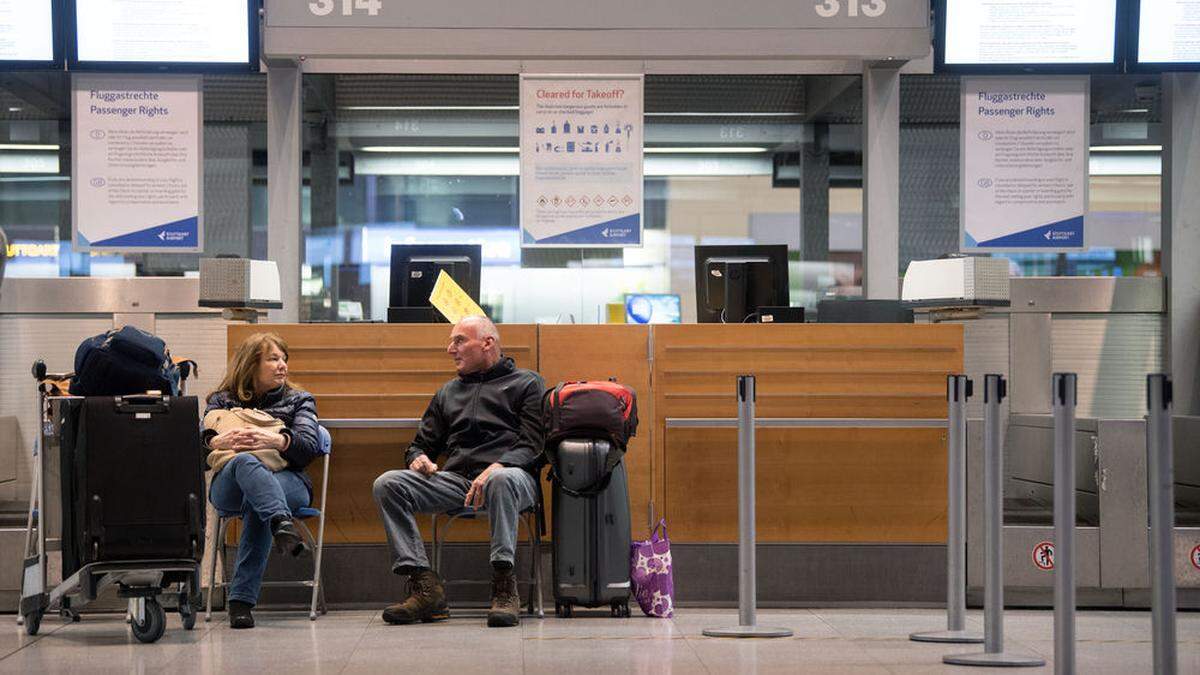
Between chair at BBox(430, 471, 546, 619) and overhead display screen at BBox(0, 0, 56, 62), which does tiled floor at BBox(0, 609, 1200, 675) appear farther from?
overhead display screen at BBox(0, 0, 56, 62)

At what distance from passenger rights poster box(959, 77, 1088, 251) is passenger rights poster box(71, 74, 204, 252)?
393 centimetres

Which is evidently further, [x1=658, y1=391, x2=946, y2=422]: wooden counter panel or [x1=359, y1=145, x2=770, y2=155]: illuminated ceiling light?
[x1=359, y1=145, x2=770, y2=155]: illuminated ceiling light

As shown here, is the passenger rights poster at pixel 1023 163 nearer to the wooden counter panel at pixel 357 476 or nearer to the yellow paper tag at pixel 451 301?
the yellow paper tag at pixel 451 301

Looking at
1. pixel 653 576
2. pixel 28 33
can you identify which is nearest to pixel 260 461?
pixel 653 576

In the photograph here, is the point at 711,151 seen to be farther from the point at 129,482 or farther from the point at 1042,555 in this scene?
the point at 129,482

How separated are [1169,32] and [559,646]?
457 centimetres

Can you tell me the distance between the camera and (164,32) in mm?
7039

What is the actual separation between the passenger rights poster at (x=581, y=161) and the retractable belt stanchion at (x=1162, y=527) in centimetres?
393

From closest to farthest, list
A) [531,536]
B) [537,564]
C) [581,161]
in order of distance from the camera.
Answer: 1. [537,564]
2. [531,536]
3. [581,161]

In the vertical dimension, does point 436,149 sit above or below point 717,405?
above

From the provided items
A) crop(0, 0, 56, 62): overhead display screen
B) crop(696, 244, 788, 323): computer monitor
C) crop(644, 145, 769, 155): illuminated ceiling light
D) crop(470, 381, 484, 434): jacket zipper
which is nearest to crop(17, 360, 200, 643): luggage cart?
crop(470, 381, 484, 434): jacket zipper

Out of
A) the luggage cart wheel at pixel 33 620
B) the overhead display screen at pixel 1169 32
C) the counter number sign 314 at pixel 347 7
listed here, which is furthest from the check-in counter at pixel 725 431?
the overhead display screen at pixel 1169 32

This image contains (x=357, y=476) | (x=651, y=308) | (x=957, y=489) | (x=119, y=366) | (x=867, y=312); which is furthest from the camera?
(x=651, y=308)

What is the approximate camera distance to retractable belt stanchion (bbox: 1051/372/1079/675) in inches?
150
